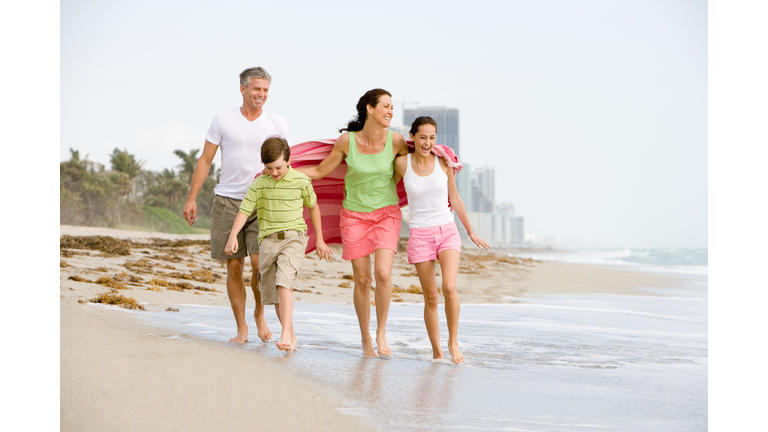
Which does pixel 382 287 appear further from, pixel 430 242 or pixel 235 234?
pixel 235 234

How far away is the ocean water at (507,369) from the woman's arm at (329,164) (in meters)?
1.17

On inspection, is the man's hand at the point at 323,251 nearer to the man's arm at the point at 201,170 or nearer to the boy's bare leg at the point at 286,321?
the boy's bare leg at the point at 286,321

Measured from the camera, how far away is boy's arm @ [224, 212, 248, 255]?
391 centimetres

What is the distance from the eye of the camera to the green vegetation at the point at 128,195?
2948 centimetres

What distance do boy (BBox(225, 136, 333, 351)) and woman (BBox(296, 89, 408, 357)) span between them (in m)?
0.29

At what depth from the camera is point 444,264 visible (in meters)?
4.12

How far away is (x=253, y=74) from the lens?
14.0 ft

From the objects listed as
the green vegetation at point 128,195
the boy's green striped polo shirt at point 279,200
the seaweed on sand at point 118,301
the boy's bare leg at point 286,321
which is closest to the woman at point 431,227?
the boy's green striped polo shirt at point 279,200

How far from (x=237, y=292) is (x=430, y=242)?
1.42 m

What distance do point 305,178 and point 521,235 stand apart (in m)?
93.9

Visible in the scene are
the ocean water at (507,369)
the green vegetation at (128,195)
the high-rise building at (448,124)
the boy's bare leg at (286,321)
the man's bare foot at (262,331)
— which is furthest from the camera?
the high-rise building at (448,124)

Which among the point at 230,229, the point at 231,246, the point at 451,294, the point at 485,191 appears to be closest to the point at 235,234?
the point at 231,246
